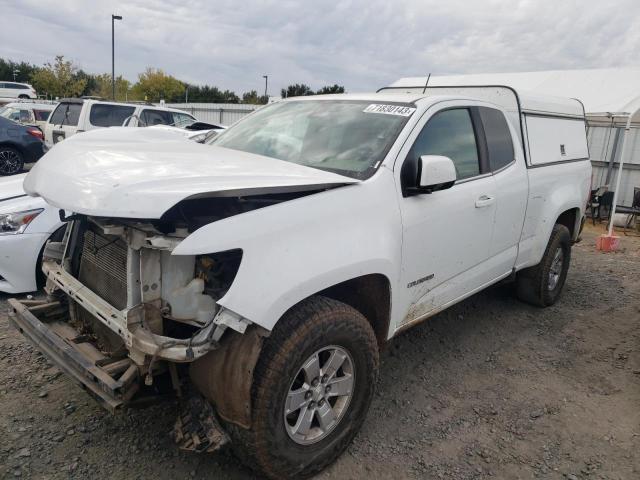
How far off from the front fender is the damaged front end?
5.9 inches

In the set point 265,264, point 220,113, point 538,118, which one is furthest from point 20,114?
point 265,264

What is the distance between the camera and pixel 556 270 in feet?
16.9

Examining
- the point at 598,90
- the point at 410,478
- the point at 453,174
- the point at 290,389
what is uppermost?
the point at 598,90

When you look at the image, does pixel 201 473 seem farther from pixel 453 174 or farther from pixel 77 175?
pixel 453 174

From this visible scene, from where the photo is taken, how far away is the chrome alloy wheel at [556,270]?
16.4 feet

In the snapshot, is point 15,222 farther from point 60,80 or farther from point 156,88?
point 156,88

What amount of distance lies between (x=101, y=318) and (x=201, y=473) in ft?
3.11

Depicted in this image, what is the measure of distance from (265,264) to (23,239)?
2.98m

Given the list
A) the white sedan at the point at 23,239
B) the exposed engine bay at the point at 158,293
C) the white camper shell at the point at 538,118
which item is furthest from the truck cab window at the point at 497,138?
the white sedan at the point at 23,239

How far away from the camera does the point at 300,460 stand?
243cm

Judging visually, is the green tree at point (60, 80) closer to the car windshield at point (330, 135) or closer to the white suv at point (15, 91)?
the white suv at point (15, 91)

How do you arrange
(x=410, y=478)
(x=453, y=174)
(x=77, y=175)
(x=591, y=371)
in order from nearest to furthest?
(x=77, y=175) → (x=410, y=478) → (x=453, y=174) → (x=591, y=371)

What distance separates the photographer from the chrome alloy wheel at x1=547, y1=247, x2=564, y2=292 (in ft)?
16.4

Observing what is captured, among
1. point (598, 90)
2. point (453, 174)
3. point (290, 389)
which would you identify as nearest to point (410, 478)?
point (290, 389)
